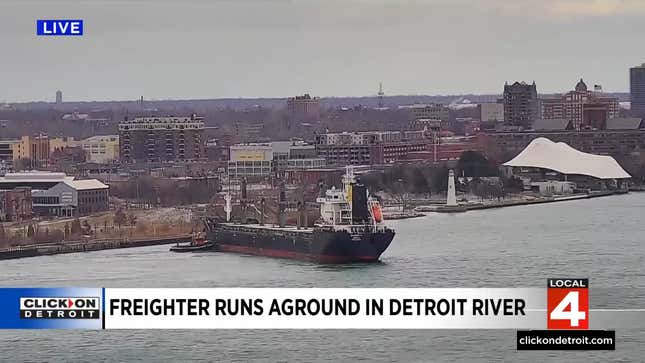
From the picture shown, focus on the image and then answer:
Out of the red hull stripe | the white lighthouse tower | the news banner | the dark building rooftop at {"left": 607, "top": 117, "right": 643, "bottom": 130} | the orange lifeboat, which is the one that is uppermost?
the dark building rooftop at {"left": 607, "top": 117, "right": 643, "bottom": 130}

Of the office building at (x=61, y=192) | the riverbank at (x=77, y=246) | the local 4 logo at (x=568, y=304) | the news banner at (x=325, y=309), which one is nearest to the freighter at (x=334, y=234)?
the riverbank at (x=77, y=246)

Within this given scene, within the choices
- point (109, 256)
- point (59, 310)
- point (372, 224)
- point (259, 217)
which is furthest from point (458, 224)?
point (59, 310)

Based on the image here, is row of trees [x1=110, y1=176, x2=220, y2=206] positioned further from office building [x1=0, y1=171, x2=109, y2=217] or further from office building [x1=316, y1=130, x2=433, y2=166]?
office building [x1=316, y1=130, x2=433, y2=166]

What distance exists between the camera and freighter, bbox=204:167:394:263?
6.56 metres

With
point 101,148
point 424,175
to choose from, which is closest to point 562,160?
point 424,175

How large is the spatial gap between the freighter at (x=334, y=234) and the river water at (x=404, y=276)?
2.6 inches

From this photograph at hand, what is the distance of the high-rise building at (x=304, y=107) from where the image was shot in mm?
6418

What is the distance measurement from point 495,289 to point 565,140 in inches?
62.0

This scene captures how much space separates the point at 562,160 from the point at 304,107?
3.89 ft

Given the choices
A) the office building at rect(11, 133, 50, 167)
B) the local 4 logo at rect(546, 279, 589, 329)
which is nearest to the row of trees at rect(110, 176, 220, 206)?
the office building at rect(11, 133, 50, 167)

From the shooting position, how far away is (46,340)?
20.8 feet

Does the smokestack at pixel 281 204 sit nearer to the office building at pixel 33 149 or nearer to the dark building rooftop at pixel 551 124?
the office building at pixel 33 149

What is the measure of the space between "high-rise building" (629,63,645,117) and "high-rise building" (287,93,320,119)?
49.2 inches

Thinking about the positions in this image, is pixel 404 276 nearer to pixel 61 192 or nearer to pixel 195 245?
pixel 195 245
